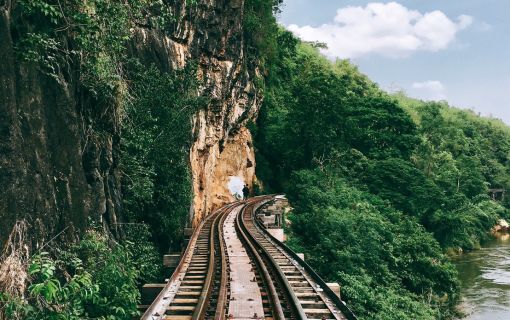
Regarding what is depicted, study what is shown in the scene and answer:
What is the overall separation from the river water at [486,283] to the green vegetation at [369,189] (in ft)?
4.69

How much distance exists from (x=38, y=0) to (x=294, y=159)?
1547 inches

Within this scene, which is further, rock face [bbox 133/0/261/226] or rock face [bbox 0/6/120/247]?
rock face [bbox 133/0/261/226]

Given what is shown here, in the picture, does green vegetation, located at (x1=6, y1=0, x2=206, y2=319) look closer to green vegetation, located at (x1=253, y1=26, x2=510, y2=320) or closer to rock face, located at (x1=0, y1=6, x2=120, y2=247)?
rock face, located at (x1=0, y1=6, x2=120, y2=247)

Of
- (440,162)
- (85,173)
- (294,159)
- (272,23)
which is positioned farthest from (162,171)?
(440,162)

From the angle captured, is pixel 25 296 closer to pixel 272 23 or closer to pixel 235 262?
pixel 235 262

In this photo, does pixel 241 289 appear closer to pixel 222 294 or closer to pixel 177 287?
pixel 222 294

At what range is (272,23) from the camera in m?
48.7

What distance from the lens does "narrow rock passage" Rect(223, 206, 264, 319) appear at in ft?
28.5

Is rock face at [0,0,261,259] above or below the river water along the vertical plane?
above

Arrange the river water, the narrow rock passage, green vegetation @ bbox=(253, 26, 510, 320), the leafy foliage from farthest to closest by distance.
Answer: the river water < green vegetation @ bbox=(253, 26, 510, 320) < the leafy foliage < the narrow rock passage

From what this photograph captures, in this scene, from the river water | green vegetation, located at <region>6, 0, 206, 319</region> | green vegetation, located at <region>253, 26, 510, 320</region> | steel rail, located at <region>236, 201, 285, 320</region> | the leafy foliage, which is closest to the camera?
green vegetation, located at <region>6, 0, 206, 319</region>

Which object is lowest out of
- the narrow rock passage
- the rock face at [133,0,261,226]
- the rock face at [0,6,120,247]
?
the narrow rock passage

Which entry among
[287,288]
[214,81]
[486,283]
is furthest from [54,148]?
[486,283]

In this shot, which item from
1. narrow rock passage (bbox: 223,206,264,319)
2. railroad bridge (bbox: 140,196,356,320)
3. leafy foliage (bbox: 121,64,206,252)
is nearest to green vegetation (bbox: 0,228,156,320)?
railroad bridge (bbox: 140,196,356,320)
